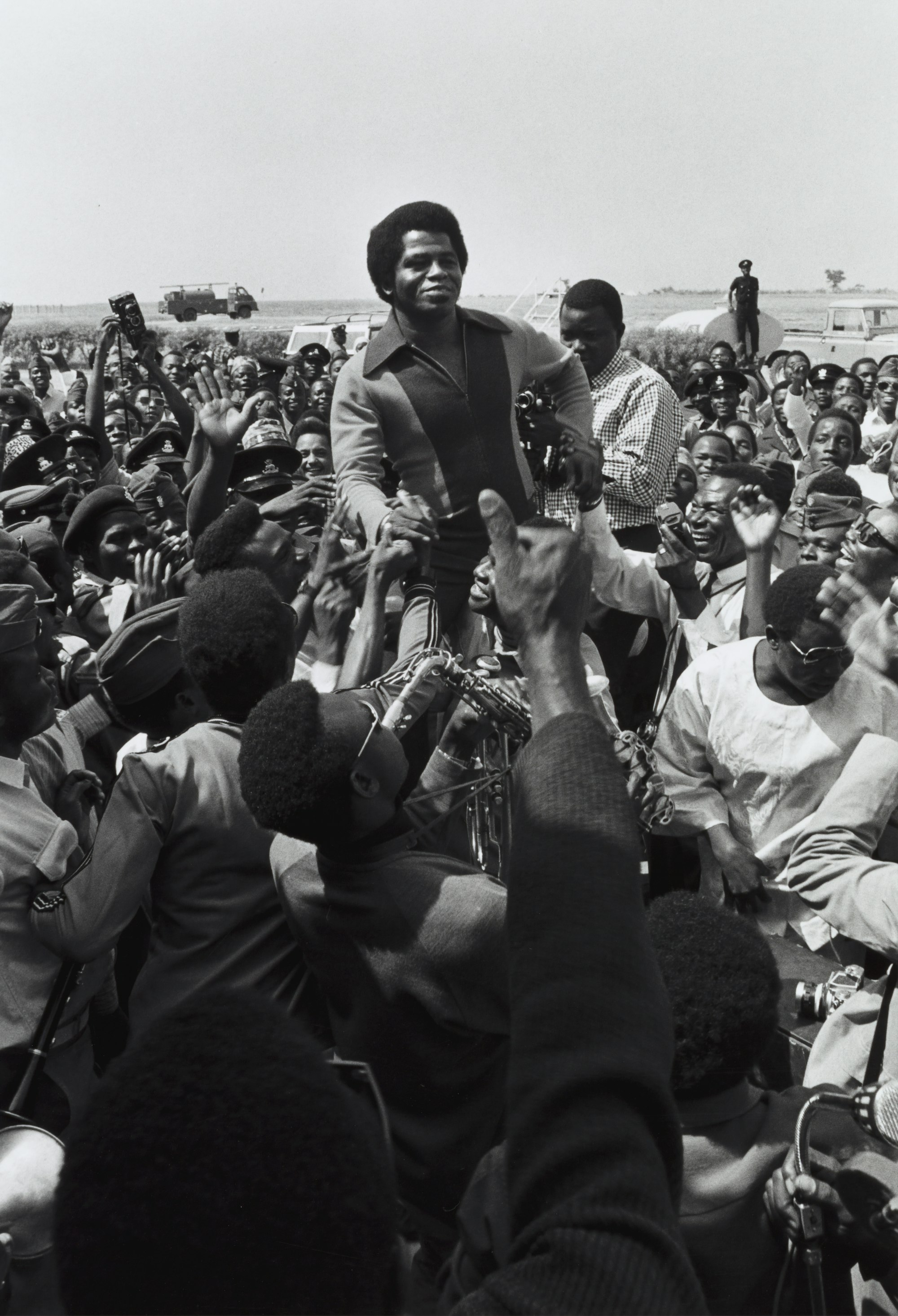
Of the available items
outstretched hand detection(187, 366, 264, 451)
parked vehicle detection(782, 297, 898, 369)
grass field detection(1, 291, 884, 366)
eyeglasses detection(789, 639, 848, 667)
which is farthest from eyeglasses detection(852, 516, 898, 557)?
parked vehicle detection(782, 297, 898, 369)

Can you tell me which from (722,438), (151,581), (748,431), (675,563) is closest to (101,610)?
(151,581)

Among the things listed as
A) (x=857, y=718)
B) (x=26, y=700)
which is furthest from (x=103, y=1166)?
(x=857, y=718)

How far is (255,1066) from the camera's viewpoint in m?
1.03

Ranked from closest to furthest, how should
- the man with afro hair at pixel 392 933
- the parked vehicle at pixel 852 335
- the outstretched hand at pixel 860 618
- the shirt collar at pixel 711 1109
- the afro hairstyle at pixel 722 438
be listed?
the shirt collar at pixel 711 1109 < the man with afro hair at pixel 392 933 < the outstretched hand at pixel 860 618 < the afro hairstyle at pixel 722 438 < the parked vehicle at pixel 852 335

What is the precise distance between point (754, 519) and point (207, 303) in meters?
29.8

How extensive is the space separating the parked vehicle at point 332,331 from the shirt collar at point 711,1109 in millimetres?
13423

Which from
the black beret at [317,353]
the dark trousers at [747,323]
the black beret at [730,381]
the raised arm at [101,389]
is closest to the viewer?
the raised arm at [101,389]

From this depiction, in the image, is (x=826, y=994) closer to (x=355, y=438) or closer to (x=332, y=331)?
(x=355, y=438)

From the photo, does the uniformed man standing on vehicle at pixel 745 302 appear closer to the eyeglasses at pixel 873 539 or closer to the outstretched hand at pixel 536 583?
the eyeglasses at pixel 873 539

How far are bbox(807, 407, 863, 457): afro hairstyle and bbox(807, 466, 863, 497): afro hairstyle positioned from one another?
176cm

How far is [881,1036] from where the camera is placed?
2137 millimetres

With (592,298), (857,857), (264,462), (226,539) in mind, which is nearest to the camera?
(857,857)

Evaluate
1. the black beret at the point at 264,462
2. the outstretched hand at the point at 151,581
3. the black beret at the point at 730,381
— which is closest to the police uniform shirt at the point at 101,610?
the outstretched hand at the point at 151,581

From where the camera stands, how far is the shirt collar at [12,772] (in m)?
2.43
